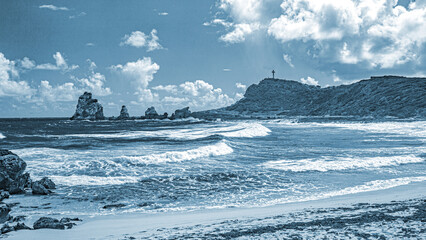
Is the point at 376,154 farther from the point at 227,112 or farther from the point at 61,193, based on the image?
the point at 227,112

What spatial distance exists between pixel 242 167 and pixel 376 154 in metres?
9.94

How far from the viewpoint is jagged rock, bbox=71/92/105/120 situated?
136m

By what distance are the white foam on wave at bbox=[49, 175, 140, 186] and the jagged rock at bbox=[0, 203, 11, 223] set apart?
347 centimetres

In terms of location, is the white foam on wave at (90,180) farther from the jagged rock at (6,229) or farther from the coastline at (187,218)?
the jagged rock at (6,229)

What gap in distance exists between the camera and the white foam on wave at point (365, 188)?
10852 millimetres

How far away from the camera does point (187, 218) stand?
8.74 metres

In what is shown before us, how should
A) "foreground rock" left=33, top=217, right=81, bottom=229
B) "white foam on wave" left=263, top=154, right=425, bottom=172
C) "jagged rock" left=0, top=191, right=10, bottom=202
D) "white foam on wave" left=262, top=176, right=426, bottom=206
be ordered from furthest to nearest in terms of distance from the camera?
"white foam on wave" left=263, top=154, right=425, bottom=172
"jagged rock" left=0, top=191, right=10, bottom=202
"white foam on wave" left=262, top=176, right=426, bottom=206
"foreground rock" left=33, top=217, right=81, bottom=229

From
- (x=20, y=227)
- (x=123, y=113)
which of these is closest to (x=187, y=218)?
(x=20, y=227)

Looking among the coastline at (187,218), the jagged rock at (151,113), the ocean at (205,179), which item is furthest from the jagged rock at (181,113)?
the coastline at (187,218)

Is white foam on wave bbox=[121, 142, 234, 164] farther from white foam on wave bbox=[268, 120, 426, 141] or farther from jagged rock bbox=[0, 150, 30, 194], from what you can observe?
white foam on wave bbox=[268, 120, 426, 141]

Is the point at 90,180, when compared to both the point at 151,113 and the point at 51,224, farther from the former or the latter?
the point at 151,113

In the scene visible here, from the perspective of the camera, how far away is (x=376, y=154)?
2131 centimetres

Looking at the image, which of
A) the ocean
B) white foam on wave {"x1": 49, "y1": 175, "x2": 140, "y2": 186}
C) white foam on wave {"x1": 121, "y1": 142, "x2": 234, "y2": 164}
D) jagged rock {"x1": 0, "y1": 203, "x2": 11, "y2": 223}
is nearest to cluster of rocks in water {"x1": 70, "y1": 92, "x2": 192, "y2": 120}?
white foam on wave {"x1": 121, "y1": 142, "x2": 234, "y2": 164}

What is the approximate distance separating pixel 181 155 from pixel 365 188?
37.9 feet
